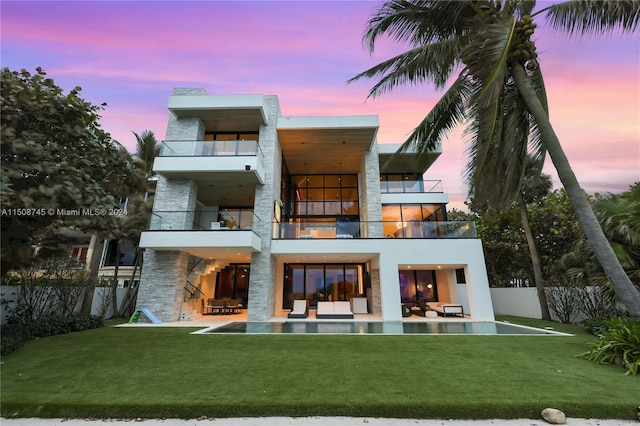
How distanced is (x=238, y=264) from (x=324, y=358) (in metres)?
12.2

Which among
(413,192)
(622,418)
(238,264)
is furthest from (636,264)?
(238,264)

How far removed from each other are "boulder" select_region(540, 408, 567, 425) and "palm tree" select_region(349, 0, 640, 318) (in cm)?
343

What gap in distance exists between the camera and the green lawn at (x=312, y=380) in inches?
134

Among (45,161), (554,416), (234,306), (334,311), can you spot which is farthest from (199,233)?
(554,416)

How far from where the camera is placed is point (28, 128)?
16.9 ft

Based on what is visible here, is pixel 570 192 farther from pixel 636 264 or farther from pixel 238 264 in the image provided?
pixel 238 264

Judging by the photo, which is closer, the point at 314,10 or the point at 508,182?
the point at 508,182

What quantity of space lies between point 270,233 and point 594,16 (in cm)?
1211

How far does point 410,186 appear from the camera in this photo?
1766 cm

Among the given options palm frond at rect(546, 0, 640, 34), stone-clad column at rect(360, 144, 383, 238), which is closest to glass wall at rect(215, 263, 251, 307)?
stone-clad column at rect(360, 144, 383, 238)

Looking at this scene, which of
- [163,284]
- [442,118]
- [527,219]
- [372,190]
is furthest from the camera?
[372,190]

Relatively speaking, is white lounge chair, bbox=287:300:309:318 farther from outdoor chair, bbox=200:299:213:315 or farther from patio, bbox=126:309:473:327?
outdoor chair, bbox=200:299:213:315

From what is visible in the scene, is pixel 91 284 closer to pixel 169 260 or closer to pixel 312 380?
pixel 169 260

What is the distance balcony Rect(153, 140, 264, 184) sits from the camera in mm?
11898
